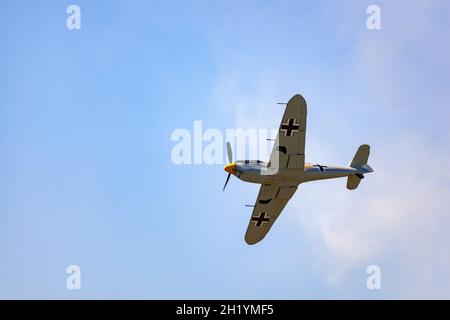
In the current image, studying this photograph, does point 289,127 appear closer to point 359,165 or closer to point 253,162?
point 253,162

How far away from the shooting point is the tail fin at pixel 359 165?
3101cm

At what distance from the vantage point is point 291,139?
2783 cm

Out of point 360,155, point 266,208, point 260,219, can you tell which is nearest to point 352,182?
point 360,155

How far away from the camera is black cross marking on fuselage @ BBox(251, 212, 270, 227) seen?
3147 centimetres

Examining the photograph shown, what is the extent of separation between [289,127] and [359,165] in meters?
5.09

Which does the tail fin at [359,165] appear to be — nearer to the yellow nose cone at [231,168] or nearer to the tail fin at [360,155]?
the tail fin at [360,155]

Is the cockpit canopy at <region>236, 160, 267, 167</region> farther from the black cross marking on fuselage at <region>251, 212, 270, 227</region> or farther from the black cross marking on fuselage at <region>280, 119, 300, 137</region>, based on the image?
the black cross marking on fuselage at <region>251, 212, 270, 227</region>

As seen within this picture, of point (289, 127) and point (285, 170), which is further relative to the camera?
point (285, 170)

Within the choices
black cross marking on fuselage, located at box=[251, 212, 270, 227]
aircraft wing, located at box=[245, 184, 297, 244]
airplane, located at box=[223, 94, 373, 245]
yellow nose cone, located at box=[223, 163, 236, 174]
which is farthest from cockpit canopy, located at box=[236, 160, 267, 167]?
black cross marking on fuselage, located at box=[251, 212, 270, 227]

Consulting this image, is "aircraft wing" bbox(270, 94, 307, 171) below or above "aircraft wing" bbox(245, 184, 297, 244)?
above

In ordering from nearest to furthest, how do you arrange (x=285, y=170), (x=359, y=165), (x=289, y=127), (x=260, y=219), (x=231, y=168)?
1. (x=289, y=127)
2. (x=231, y=168)
3. (x=285, y=170)
4. (x=359, y=165)
5. (x=260, y=219)
